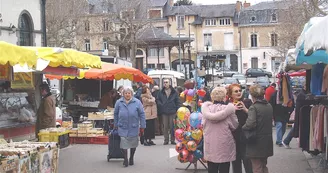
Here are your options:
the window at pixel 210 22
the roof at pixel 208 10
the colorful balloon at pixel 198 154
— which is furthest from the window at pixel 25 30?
the window at pixel 210 22

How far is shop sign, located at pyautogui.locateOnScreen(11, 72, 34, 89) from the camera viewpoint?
11786mm

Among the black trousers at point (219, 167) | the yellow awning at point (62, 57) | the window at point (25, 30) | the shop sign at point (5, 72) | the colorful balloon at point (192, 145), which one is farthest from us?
the window at point (25, 30)

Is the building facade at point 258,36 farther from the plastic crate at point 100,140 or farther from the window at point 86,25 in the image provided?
the plastic crate at point 100,140

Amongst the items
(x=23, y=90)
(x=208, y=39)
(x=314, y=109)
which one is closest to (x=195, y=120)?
(x=314, y=109)

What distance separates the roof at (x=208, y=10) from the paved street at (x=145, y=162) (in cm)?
6098

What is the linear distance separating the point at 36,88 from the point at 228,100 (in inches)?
270

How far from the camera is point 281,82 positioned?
12.6 meters

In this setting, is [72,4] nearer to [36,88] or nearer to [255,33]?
[36,88]

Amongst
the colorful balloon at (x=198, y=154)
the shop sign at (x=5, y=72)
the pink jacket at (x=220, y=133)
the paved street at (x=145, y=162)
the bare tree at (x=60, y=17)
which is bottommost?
the paved street at (x=145, y=162)

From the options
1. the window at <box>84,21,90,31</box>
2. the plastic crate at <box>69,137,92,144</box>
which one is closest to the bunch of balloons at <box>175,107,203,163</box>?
the plastic crate at <box>69,137,92,144</box>

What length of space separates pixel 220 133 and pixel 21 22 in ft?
46.3

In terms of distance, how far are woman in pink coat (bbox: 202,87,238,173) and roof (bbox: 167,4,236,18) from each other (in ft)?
217

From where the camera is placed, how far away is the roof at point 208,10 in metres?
Result: 73.8

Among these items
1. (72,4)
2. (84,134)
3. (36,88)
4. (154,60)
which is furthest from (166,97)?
(154,60)
